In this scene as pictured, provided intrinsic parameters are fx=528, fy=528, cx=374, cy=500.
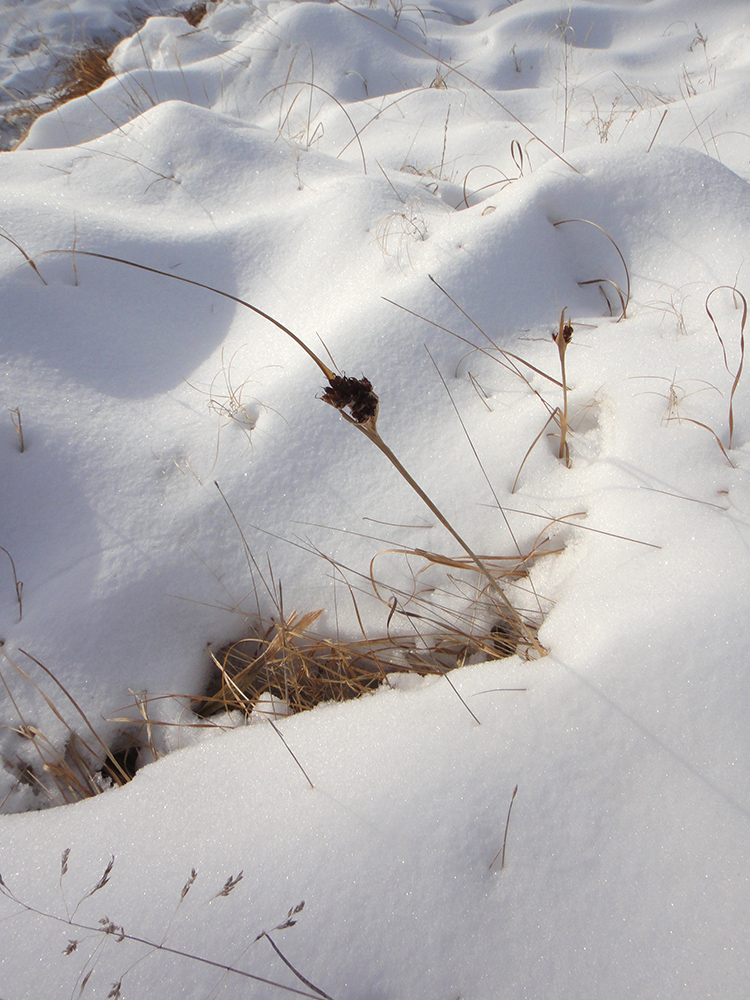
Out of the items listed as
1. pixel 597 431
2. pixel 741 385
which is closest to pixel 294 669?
pixel 597 431

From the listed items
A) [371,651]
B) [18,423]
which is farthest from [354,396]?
[18,423]

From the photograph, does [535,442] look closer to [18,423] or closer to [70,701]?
[70,701]

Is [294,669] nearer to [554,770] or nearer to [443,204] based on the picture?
[554,770]

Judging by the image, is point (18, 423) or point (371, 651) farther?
point (18, 423)

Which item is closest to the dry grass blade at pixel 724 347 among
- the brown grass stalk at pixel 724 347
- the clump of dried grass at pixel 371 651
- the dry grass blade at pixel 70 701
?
the brown grass stalk at pixel 724 347

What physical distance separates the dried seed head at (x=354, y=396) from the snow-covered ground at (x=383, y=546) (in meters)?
0.59

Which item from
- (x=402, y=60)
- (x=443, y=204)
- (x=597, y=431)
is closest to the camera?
(x=597, y=431)

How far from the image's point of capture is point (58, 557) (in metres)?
1.14

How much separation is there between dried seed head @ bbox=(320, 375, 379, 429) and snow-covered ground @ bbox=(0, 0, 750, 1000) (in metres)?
0.59

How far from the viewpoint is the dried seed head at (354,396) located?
44 centimetres

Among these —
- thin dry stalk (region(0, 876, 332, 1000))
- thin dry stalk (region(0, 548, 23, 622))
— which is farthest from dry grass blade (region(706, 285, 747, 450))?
thin dry stalk (region(0, 548, 23, 622))

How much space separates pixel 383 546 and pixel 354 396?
70 cm

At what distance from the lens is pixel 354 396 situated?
447 mm

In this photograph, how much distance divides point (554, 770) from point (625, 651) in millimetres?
215
